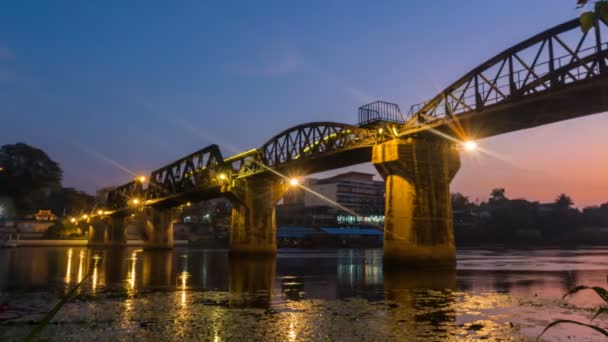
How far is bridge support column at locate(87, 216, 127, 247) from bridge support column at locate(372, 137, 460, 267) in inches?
4120

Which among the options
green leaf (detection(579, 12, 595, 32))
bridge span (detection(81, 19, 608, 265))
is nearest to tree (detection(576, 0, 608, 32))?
green leaf (detection(579, 12, 595, 32))

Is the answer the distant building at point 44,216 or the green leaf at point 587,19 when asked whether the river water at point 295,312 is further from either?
the distant building at point 44,216

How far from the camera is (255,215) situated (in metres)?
70.5

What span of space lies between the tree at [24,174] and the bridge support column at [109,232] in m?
59.1

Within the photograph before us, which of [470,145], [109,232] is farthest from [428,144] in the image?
[109,232]

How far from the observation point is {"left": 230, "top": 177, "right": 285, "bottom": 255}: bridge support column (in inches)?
2707

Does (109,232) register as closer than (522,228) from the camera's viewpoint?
Yes

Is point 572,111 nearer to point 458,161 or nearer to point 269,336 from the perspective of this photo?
point 458,161

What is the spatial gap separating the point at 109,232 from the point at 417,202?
111 meters

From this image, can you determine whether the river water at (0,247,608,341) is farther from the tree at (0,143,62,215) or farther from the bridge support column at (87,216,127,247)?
the tree at (0,143,62,215)

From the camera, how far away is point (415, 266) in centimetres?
4097

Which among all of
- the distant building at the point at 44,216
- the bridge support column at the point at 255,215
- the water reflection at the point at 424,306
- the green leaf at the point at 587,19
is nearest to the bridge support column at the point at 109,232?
the distant building at the point at 44,216

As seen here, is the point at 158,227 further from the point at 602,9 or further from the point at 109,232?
the point at 602,9

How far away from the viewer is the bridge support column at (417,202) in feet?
136
